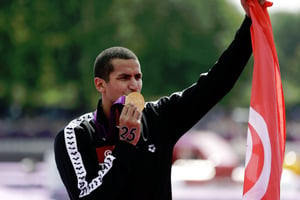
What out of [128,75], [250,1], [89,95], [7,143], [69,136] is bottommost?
[69,136]

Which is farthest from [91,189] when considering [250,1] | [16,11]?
[16,11]

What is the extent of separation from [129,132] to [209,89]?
54cm

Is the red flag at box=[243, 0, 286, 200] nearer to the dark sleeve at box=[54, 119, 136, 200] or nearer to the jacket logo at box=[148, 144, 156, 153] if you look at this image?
the jacket logo at box=[148, 144, 156, 153]

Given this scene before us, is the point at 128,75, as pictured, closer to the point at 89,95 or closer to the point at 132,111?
the point at 132,111

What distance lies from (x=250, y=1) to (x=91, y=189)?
1.17m

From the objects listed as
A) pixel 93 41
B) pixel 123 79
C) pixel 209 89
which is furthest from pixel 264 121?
pixel 93 41

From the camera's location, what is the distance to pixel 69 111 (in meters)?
40.8

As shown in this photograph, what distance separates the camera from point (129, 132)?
3.57 m

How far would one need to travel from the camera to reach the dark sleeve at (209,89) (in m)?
3.89

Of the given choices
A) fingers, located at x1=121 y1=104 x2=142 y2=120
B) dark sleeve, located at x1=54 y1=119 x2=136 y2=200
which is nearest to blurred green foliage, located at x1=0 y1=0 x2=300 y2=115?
dark sleeve, located at x1=54 y1=119 x2=136 y2=200

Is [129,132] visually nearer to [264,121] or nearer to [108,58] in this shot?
[108,58]

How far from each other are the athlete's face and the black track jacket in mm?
129

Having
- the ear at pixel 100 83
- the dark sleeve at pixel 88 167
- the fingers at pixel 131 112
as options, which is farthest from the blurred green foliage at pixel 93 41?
the fingers at pixel 131 112

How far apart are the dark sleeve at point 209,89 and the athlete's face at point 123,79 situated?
0.79 feet
